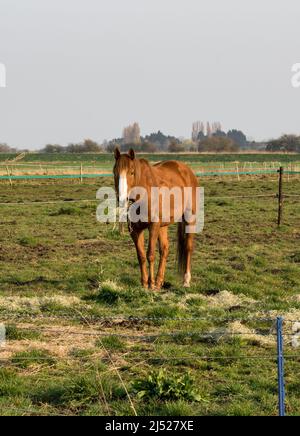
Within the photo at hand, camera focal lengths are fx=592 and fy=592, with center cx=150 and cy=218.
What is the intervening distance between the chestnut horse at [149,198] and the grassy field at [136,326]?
1.33 feet

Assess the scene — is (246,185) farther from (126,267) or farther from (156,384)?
(156,384)

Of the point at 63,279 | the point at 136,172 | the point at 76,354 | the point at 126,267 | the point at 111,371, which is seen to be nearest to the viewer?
the point at 111,371

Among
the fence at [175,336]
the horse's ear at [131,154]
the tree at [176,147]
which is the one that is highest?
the tree at [176,147]

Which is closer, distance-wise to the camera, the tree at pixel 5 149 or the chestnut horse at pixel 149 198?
the chestnut horse at pixel 149 198

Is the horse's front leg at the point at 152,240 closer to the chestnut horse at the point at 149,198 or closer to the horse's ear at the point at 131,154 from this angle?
the chestnut horse at the point at 149,198

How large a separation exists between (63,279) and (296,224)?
8.19m

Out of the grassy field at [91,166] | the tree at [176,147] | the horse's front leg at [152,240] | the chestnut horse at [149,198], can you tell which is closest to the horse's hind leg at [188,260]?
the chestnut horse at [149,198]

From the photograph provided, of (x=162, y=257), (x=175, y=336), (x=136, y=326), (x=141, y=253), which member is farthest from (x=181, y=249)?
(x=175, y=336)

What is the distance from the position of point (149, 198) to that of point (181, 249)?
1405mm

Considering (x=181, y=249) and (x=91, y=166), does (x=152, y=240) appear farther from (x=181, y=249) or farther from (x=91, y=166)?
(x=91, y=166)

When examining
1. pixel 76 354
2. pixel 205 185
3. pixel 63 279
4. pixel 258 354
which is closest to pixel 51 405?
pixel 76 354

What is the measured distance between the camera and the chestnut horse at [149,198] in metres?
8.36

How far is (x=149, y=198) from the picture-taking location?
354 inches
